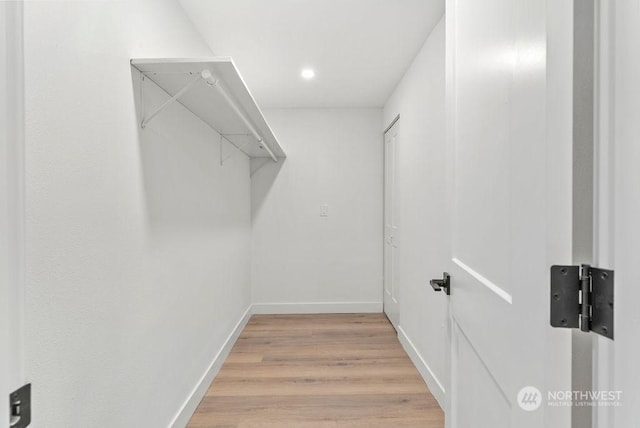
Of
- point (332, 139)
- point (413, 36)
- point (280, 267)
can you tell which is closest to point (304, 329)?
point (280, 267)

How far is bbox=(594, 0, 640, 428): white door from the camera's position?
43 cm

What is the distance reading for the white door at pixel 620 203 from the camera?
0.43 metres

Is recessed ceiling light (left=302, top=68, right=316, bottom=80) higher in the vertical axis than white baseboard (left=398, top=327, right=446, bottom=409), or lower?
higher

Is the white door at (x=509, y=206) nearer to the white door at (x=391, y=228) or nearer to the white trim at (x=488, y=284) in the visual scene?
the white trim at (x=488, y=284)

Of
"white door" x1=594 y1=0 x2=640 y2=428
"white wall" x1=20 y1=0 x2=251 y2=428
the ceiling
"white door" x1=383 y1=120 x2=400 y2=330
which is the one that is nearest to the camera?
"white door" x1=594 y1=0 x2=640 y2=428

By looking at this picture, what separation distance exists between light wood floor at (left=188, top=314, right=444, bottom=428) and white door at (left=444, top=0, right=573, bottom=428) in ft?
3.35

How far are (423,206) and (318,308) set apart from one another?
1.92 metres

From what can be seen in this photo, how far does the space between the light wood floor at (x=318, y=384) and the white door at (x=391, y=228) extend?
285mm

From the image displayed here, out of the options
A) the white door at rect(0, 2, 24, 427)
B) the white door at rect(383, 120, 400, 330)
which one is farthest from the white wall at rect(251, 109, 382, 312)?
the white door at rect(0, 2, 24, 427)

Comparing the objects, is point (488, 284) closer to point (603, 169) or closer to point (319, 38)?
point (603, 169)

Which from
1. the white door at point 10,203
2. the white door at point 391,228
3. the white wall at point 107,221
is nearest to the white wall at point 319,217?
the white door at point 391,228

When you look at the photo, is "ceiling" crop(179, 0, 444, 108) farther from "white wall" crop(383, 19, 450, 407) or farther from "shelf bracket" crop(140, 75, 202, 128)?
"shelf bracket" crop(140, 75, 202, 128)

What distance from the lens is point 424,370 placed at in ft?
7.43

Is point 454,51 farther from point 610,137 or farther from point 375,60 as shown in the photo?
point 375,60
